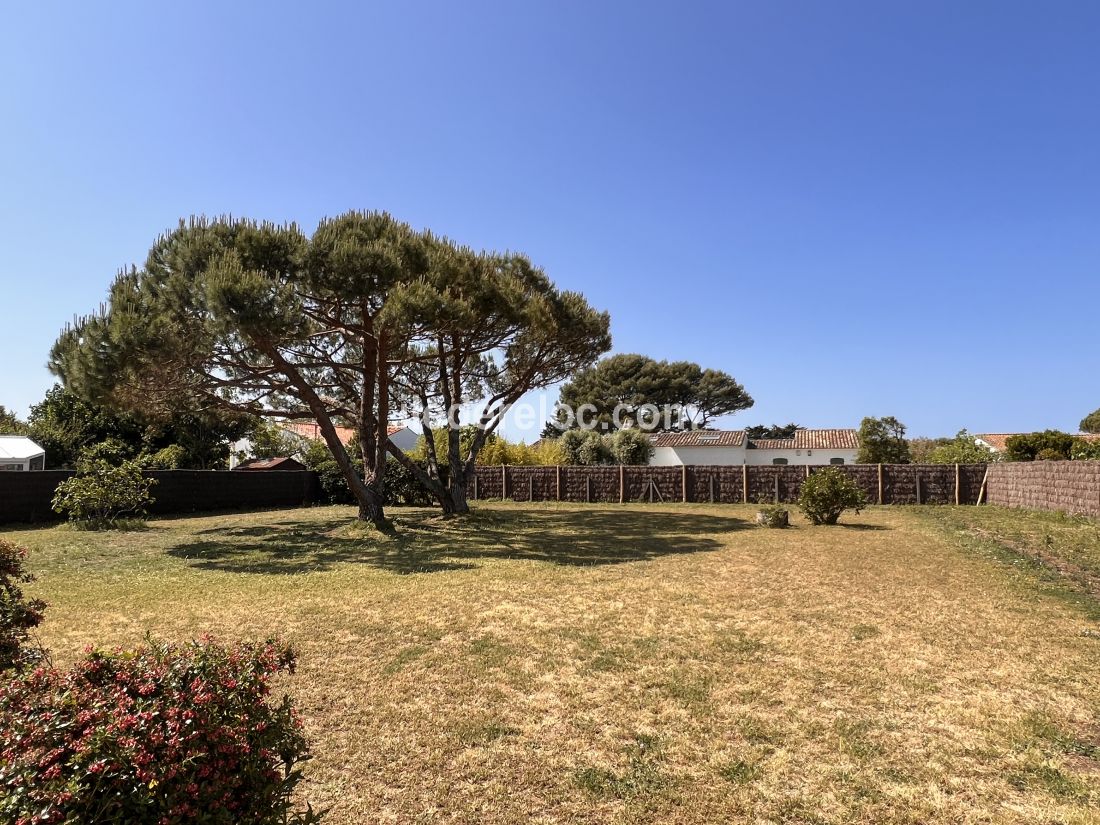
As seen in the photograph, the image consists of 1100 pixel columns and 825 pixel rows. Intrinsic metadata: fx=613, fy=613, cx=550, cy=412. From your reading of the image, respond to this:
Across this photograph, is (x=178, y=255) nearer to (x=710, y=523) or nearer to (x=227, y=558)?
(x=227, y=558)

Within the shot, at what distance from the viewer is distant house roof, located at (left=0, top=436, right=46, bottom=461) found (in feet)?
73.0

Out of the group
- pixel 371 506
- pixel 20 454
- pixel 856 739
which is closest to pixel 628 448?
pixel 371 506

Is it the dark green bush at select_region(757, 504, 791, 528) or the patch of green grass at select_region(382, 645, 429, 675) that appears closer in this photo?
the patch of green grass at select_region(382, 645, 429, 675)

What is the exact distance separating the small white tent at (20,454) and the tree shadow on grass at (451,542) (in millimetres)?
13901

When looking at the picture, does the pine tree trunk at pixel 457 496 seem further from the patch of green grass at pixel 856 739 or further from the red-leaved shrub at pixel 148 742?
the red-leaved shrub at pixel 148 742

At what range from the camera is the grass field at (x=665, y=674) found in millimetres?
2752

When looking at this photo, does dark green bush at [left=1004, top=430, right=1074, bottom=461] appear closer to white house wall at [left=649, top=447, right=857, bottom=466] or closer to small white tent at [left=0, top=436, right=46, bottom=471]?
white house wall at [left=649, top=447, right=857, bottom=466]

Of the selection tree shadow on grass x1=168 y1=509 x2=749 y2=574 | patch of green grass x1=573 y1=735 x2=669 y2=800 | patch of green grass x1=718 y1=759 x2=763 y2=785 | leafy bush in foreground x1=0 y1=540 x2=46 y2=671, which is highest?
leafy bush in foreground x1=0 y1=540 x2=46 y2=671

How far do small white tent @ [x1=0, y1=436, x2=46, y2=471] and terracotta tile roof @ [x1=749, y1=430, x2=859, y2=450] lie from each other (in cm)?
3680

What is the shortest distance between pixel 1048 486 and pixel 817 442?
2618cm

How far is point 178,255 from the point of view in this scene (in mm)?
11422

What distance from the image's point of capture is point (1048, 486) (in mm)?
14164

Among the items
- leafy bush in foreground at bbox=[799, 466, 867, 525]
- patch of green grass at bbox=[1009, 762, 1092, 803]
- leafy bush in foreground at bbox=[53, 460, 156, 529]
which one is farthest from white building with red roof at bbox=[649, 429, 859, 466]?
patch of green grass at bbox=[1009, 762, 1092, 803]

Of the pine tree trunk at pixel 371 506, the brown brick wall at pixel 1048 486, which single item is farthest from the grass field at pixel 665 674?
the brown brick wall at pixel 1048 486
